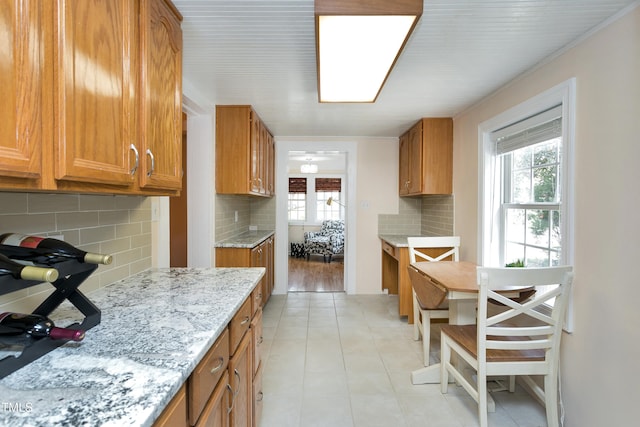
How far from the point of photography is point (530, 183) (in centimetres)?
224

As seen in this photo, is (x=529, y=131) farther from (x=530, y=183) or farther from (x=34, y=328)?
(x=34, y=328)

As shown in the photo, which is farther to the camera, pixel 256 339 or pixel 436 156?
pixel 436 156

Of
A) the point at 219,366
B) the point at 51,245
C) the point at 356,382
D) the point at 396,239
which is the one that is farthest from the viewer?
the point at 396,239

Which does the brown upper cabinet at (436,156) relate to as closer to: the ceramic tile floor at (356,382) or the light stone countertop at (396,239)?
the light stone countertop at (396,239)

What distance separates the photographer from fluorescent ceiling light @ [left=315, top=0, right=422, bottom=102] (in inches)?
49.9

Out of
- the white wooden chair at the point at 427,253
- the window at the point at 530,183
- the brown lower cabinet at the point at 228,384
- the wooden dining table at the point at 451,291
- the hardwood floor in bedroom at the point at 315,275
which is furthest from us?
the hardwood floor in bedroom at the point at 315,275

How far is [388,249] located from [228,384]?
287 cm

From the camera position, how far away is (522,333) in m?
1.58

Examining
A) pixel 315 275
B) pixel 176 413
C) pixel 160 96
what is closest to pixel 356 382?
pixel 176 413

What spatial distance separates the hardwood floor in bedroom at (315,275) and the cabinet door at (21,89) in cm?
389

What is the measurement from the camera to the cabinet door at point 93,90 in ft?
2.64

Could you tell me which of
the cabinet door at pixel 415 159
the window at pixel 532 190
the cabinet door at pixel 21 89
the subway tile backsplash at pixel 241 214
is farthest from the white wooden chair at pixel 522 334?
the subway tile backsplash at pixel 241 214

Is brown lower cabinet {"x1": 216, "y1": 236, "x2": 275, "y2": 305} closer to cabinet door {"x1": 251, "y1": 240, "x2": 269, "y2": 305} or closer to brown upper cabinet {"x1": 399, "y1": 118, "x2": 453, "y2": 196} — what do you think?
cabinet door {"x1": 251, "y1": 240, "x2": 269, "y2": 305}

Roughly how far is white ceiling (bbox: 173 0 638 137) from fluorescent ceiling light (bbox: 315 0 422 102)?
0.46 ft
